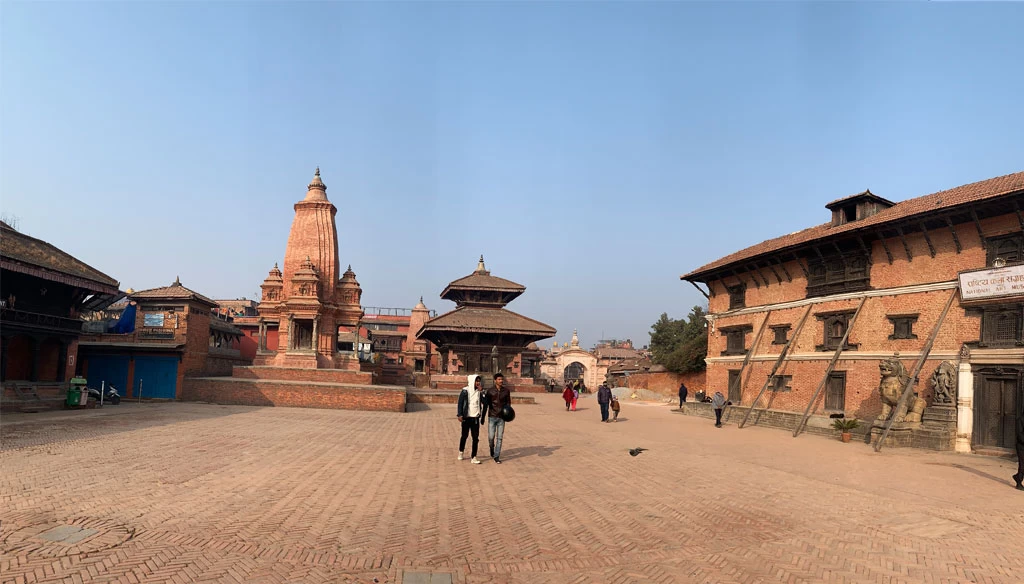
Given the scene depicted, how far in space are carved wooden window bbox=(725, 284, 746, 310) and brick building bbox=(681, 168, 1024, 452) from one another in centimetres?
11

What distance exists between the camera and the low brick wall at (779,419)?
16609mm

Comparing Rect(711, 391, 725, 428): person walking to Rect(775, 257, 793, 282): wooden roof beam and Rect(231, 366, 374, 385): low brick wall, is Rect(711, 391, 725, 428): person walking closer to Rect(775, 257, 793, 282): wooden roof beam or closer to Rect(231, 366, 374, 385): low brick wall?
Rect(775, 257, 793, 282): wooden roof beam

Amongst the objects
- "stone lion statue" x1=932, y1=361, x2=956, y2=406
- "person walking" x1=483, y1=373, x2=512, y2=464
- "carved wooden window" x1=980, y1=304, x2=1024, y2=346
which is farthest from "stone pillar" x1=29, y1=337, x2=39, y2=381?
"carved wooden window" x1=980, y1=304, x2=1024, y2=346

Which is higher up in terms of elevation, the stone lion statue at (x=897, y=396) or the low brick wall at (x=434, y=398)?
the stone lion statue at (x=897, y=396)

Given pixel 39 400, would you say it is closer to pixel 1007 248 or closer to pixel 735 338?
pixel 735 338

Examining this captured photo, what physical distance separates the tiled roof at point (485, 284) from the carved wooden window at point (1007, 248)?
90.8 feet

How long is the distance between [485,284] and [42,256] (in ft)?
80.5

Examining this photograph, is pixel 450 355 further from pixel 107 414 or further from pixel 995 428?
pixel 995 428

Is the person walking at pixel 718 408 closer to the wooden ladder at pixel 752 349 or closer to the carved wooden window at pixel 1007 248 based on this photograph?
the wooden ladder at pixel 752 349

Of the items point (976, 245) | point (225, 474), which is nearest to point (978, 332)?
point (976, 245)

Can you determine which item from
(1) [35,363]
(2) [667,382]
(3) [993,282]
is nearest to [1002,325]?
(3) [993,282]

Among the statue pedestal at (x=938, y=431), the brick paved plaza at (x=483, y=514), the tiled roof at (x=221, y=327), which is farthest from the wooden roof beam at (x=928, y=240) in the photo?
the tiled roof at (x=221, y=327)

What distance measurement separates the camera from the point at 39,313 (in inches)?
797

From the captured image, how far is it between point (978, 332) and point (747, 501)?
11478 mm
